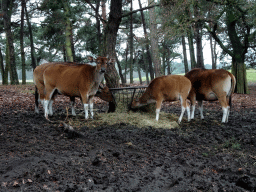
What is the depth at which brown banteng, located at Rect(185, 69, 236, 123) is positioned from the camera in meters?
7.30

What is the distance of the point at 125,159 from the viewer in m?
4.13

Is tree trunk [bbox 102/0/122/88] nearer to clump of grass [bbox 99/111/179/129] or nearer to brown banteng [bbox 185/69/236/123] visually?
clump of grass [bbox 99/111/179/129]

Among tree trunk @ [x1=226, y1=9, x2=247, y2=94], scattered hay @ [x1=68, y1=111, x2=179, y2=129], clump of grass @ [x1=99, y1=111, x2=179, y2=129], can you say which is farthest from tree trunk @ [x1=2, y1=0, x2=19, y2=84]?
tree trunk @ [x1=226, y1=9, x2=247, y2=94]

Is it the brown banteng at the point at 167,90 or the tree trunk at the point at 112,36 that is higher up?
the tree trunk at the point at 112,36

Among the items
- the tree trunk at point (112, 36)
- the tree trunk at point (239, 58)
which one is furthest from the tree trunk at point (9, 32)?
the tree trunk at point (239, 58)

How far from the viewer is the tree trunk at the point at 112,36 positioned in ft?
26.2

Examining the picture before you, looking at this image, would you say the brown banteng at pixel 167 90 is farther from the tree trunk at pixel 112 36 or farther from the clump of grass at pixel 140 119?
the tree trunk at pixel 112 36

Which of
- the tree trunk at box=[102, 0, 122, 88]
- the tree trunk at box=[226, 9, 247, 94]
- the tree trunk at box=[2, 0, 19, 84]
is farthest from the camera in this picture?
the tree trunk at box=[2, 0, 19, 84]

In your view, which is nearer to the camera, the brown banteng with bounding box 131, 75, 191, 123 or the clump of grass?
the clump of grass

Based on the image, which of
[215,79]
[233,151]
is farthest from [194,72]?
[233,151]

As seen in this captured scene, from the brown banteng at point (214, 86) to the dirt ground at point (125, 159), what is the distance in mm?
1280

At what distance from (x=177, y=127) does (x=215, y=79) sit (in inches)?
77.3

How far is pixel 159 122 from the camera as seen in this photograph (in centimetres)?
688

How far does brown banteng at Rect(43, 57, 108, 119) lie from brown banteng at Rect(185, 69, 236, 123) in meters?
3.06
